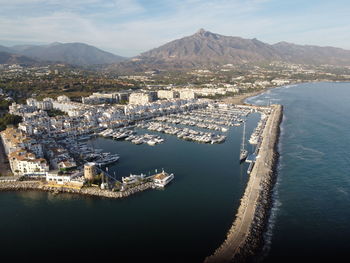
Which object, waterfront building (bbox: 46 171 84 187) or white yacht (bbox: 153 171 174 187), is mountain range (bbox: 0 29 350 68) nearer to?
white yacht (bbox: 153 171 174 187)

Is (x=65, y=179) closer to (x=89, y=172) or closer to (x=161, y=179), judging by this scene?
(x=89, y=172)

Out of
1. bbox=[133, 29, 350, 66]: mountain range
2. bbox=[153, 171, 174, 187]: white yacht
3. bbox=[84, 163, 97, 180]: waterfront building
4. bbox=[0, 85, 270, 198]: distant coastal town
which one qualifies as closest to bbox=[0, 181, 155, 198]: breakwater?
bbox=[0, 85, 270, 198]: distant coastal town

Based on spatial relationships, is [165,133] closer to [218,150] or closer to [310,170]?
[218,150]

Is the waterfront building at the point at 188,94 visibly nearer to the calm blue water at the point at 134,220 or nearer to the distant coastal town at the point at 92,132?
the distant coastal town at the point at 92,132

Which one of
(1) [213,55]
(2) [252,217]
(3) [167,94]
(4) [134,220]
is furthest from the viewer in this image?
(1) [213,55]

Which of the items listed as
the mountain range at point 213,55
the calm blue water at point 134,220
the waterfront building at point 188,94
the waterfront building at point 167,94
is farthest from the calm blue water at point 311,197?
the mountain range at point 213,55

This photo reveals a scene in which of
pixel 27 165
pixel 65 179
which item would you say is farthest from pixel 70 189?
pixel 27 165

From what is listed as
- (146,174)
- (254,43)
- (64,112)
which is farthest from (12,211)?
(254,43)
